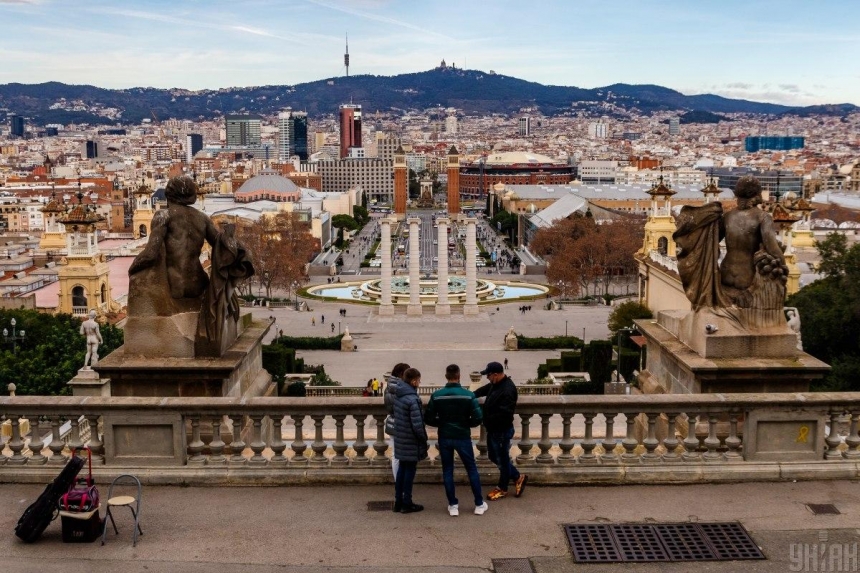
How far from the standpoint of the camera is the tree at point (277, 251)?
211ft

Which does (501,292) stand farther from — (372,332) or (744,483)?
(744,483)

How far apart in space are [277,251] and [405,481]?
58531mm

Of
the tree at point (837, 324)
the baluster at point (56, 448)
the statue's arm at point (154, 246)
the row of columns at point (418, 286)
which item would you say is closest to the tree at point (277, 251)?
the row of columns at point (418, 286)

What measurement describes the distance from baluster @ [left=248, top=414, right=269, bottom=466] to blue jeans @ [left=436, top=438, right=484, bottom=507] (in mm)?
1608

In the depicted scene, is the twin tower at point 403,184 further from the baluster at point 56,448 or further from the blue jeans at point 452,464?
the blue jeans at point 452,464

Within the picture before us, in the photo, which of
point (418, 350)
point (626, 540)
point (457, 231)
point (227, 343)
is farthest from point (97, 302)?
point (457, 231)

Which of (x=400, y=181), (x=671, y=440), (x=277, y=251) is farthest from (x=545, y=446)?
(x=400, y=181)

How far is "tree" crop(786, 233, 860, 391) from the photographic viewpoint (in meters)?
26.6

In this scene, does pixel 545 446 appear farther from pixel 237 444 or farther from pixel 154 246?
pixel 154 246

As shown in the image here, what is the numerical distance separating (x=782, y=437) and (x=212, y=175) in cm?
16269

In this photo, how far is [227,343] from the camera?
8.93 metres

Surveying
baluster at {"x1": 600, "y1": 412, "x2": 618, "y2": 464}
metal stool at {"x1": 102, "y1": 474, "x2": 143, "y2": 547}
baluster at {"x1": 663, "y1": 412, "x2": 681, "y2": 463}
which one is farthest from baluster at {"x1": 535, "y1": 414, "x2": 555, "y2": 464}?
metal stool at {"x1": 102, "y1": 474, "x2": 143, "y2": 547}

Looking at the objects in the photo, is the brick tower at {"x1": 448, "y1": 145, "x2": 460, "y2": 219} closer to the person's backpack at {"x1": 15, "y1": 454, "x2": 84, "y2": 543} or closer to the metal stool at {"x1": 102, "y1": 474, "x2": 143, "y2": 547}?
the metal stool at {"x1": 102, "y1": 474, "x2": 143, "y2": 547}

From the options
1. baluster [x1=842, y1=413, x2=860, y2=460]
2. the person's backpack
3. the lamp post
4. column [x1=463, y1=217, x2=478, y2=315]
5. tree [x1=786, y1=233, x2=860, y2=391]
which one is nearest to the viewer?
the person's backpack
